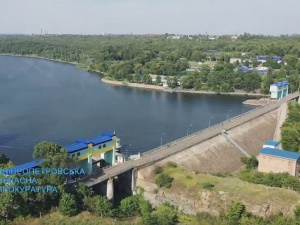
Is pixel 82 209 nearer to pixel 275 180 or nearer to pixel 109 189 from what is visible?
pixel 109 189

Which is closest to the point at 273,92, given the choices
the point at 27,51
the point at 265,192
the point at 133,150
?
the point at 133,150

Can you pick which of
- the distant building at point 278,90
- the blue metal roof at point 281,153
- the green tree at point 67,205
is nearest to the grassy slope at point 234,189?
the blue metal roof at point 281,153

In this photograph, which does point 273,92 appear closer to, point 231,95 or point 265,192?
point 231,95

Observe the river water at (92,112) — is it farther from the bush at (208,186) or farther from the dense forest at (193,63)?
the bush at (208,186)

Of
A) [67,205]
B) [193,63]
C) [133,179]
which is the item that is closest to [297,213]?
[133,179]

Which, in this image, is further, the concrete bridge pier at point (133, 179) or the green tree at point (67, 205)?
the concrete bridge pier at point (133, 179)

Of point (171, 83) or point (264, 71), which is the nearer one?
point (171, 83)

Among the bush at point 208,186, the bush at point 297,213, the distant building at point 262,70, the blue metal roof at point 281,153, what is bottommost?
the bush at point 297,213
